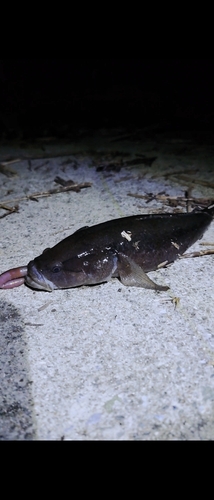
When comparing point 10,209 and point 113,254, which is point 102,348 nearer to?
point 113,254

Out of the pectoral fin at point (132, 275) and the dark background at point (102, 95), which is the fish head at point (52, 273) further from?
the dark background at point (102, 95)

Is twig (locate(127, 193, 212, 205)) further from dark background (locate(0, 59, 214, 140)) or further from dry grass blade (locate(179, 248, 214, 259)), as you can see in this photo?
dark background (locate(0, 59, 214, 140))

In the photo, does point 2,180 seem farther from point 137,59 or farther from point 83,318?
point 137,59

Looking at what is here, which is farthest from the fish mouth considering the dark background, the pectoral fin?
the dark background

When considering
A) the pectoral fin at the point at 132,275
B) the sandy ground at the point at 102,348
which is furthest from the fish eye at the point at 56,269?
the pectoral fin at the point at 132,275

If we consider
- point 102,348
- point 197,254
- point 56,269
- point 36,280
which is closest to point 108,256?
point 56,269

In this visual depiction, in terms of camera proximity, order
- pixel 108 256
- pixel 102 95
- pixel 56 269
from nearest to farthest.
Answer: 1. pixel 56 269
2. pixel 108 256
3. pixel 102 95
